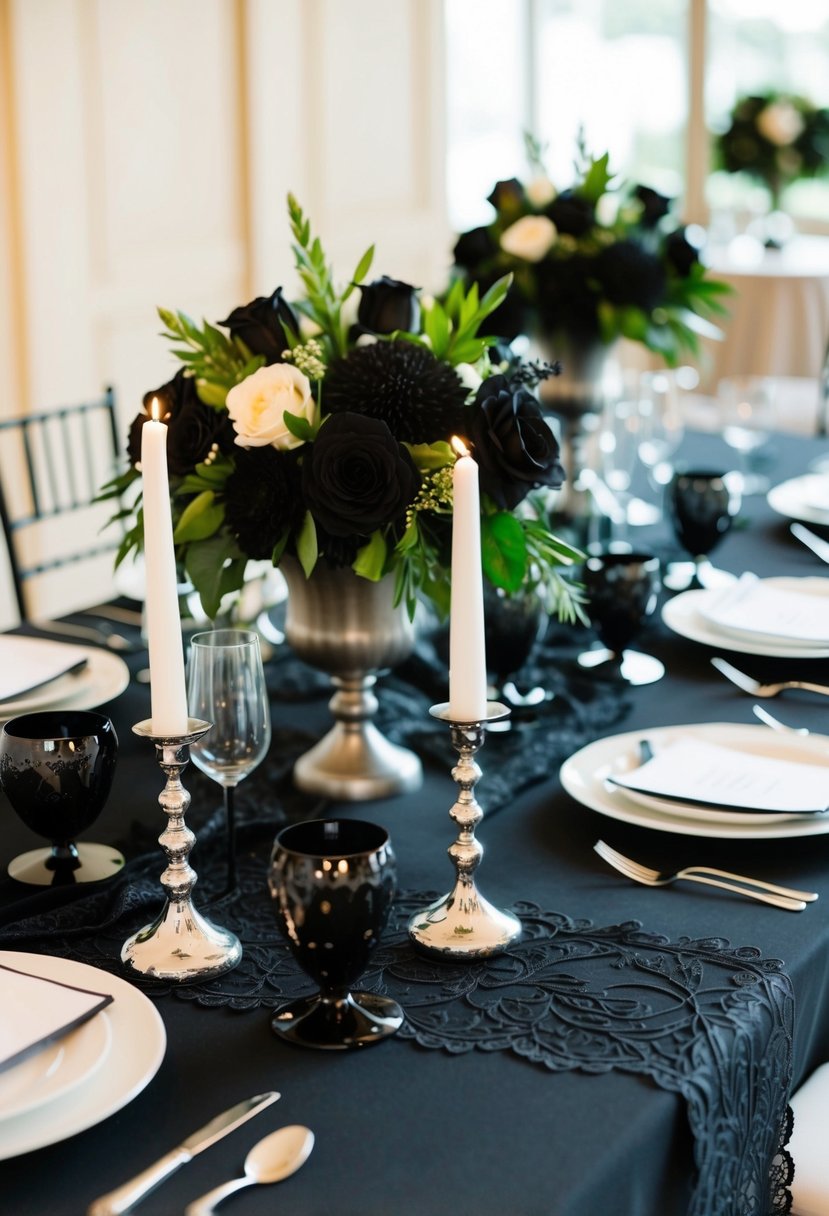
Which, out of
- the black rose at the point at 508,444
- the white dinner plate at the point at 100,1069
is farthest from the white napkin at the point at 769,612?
the white dinner plate at the point at 100,1069

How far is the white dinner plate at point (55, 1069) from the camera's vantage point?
80 centimetres

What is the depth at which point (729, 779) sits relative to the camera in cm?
126

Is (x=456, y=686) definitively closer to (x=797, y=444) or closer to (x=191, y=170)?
(x=797, y=444)

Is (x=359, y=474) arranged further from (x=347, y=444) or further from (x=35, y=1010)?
(x=35, y=1010)

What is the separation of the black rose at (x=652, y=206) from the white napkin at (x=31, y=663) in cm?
104

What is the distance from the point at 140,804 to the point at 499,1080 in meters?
0.55

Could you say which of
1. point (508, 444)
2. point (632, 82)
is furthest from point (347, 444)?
point (632, 82)

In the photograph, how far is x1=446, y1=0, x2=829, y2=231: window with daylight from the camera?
19.4 feet

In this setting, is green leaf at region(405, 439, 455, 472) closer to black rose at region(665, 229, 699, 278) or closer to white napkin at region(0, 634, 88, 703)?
white napkin at region(0, 634, 88, 703)

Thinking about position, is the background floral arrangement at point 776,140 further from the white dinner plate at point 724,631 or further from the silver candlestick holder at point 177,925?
the silver candlestick holder at point 177,925

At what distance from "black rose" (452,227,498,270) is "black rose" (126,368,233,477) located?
94 cm

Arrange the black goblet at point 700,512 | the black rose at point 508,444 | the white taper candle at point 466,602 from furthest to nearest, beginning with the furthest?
the black goblet at point 700,512 → the black rose at point 508,444 → the white taper candle at point 466,602

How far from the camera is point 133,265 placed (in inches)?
148

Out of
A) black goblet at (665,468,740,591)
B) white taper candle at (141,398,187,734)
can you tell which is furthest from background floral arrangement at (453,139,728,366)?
white taper candle at (141,398,187,734)
